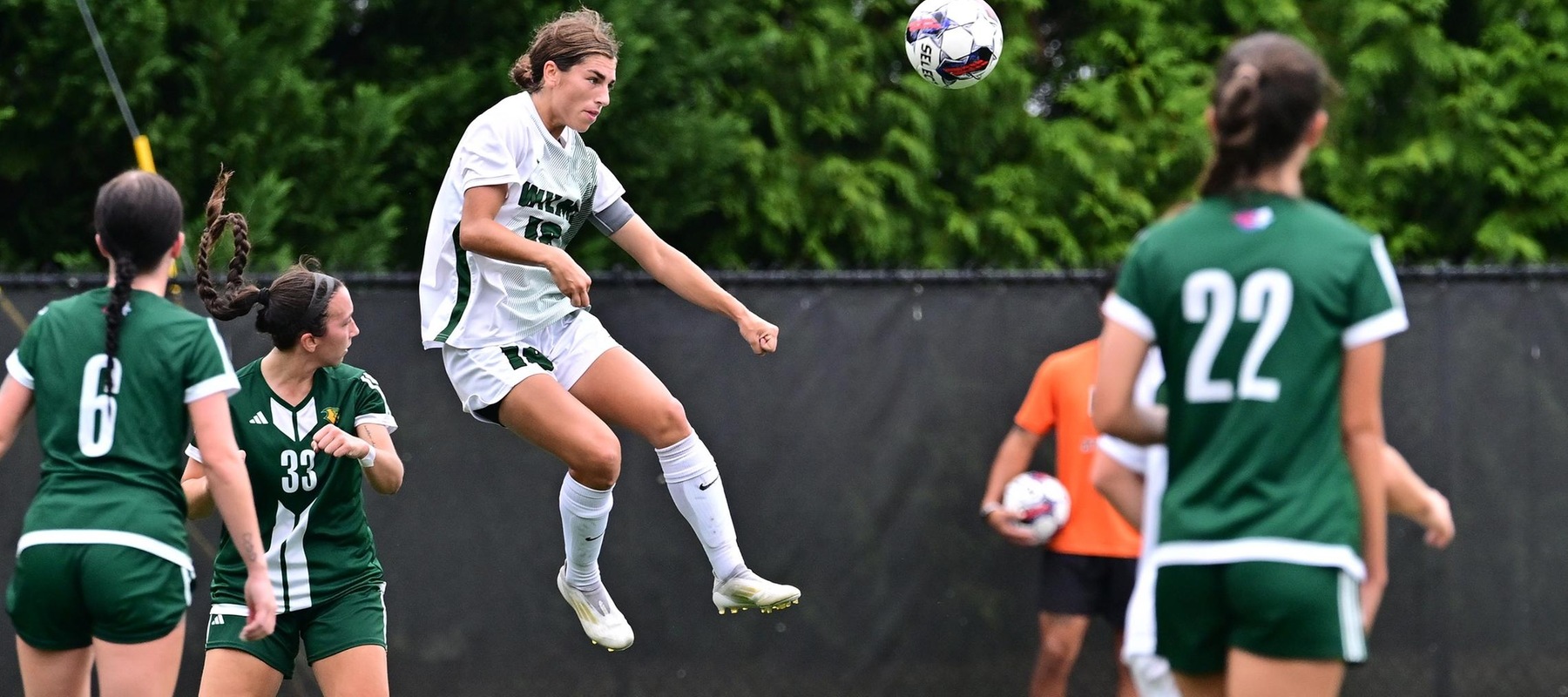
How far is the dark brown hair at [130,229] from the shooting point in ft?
11.1

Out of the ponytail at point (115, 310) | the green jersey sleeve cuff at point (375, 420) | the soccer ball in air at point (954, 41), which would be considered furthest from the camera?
the soccer ball in air at point (954, 41)

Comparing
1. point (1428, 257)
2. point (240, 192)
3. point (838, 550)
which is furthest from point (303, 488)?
point (1428, 257)

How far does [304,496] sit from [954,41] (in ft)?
8.41

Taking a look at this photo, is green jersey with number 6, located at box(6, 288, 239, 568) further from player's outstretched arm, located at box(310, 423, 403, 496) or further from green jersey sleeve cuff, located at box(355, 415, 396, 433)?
green jersey sleeve cuff, located at box(355, 415, 396, 433)

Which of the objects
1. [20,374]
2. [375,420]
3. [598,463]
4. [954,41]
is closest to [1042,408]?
[954,41]

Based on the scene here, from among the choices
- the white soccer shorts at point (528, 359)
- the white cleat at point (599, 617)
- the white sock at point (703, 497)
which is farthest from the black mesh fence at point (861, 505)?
the white soccer shorts at point (528, 359)

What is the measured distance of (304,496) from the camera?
437 cm

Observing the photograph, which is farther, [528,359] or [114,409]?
[528,359]

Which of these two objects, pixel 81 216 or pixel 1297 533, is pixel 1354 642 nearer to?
pixel 1297 533

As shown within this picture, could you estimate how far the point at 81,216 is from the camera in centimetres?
873

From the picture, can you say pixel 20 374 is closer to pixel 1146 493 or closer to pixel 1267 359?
pixel 1146 493

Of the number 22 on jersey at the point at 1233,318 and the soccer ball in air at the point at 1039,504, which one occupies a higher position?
the number 22 on jersey at the point at 1233,318

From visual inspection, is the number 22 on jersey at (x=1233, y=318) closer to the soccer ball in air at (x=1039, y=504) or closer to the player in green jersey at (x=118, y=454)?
the player in green jersey at (x=118, y=454)

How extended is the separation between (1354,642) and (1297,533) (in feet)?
0.67
